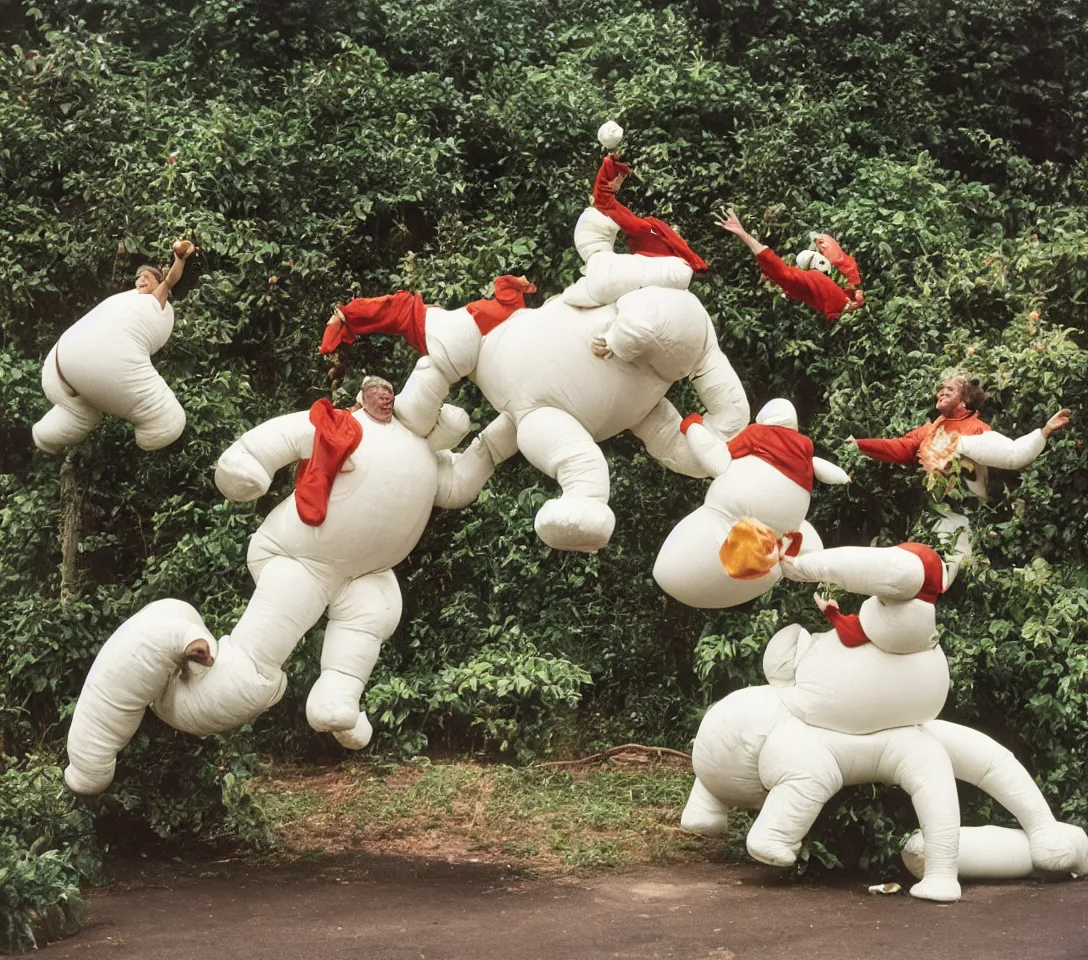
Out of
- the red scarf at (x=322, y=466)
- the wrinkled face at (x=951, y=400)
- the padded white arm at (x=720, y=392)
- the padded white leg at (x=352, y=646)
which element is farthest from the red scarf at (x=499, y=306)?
the wrinkled face at (x=951, y=400)

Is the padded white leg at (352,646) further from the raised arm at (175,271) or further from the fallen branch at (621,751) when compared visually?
the fallen branch at (621,751)

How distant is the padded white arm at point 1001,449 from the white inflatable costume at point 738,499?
2.52ft

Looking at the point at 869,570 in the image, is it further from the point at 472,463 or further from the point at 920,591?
the point at 472,463

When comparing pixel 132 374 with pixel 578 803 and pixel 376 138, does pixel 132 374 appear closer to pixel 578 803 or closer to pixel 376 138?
pixel 578 803

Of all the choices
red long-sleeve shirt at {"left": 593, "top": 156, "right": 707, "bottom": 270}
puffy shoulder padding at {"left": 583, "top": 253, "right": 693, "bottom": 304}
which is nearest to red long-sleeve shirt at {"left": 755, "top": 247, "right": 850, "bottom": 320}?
red long-sleeve shirt at {"left": 593, "top": 156, "right": 707, "bottom": 270}

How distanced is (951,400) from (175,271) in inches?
120

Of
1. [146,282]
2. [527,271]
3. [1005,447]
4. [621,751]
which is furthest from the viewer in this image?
[527,271]

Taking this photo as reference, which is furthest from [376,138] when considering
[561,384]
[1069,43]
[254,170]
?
[1069,43]

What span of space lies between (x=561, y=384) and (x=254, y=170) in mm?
3628

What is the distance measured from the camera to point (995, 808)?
6191mm

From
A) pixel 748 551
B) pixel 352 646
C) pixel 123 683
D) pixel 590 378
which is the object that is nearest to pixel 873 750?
pixel 748 551

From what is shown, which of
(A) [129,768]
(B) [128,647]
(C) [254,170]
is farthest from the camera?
(C) [254,170]

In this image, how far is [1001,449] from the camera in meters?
6.12

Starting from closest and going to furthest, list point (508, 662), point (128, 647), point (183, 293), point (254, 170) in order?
point (128, 647), point (183, 293), point (508, 662), point (254, 170)
